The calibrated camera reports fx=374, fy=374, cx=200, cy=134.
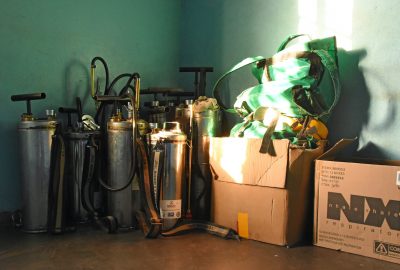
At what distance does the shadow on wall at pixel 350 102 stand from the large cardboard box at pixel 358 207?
24 centimetres

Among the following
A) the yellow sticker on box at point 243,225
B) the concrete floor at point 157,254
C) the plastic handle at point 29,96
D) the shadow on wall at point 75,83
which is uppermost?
the shadow on wall at point 75,83

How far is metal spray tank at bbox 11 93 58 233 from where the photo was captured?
2.04m

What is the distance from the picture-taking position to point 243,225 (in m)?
1.98

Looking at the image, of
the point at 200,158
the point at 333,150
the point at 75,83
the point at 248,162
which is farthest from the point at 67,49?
the point at 333,150

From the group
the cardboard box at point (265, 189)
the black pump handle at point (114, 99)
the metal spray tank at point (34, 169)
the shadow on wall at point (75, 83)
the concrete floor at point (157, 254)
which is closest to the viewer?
the concrete floor at point (157, 254)

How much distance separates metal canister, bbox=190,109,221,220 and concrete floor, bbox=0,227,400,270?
304mm

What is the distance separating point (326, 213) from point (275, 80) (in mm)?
807

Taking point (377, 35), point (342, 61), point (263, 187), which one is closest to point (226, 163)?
point (263, 187)

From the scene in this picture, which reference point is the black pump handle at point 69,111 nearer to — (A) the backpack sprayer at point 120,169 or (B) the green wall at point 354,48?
(A) the backpack sprayer at point 120,169

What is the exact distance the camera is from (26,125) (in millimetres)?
2027

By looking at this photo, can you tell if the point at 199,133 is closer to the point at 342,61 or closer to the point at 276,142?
the point at 276,142

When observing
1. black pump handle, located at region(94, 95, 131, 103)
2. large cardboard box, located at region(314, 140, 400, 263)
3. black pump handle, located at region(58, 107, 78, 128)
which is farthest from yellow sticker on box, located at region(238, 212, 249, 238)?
black pump handle, located at region(58, 107, 78, 128)

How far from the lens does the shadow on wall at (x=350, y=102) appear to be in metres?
2.05

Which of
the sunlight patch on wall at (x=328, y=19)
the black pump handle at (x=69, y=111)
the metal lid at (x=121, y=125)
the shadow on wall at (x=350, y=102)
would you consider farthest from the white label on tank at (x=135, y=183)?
the sunlight patch on wall at (x=328, y=19)
